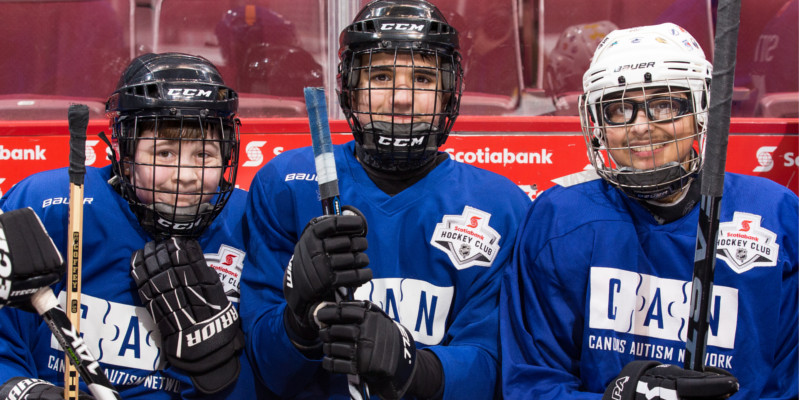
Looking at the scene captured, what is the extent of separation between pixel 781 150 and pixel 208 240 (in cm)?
223

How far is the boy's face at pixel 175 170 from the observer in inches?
72.8

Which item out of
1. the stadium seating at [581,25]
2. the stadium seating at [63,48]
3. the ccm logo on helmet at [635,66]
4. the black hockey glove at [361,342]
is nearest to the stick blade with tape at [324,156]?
the black hockey glove at [361,342]

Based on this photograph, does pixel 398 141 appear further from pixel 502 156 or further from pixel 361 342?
pixel 502 156

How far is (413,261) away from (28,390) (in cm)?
95

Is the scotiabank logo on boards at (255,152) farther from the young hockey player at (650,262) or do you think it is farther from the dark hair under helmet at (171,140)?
the young hockey player at (650,262)

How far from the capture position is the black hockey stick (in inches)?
60.5

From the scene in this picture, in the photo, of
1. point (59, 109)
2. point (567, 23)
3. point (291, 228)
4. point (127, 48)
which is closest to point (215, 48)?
point (127, 48)

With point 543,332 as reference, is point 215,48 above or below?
above

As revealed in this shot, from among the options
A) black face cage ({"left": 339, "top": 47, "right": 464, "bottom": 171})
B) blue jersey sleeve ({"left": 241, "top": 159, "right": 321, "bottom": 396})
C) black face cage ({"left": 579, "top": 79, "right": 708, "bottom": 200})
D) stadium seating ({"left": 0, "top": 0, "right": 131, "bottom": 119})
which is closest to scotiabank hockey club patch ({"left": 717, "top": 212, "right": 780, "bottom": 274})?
black face cage ({"left": 579, "top": 79, "right": 708, "bottom": 200})

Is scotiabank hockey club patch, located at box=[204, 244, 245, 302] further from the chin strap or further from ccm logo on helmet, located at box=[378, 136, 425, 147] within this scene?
the chin strap

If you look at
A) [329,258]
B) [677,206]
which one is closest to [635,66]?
[677,206]

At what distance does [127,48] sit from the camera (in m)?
3.79

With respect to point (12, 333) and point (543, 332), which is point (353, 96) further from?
point (12, 333)

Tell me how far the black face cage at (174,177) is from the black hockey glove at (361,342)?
51 centimetres
